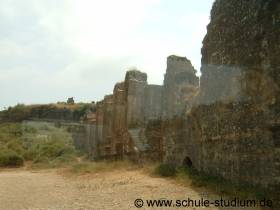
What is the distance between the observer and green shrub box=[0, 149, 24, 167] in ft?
95.7

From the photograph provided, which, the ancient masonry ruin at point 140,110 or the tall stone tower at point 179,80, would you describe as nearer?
the ancient masonry ruin at point 140,110

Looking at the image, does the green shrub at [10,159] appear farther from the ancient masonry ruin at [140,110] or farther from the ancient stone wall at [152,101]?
the ancient stone wall at [152,101]

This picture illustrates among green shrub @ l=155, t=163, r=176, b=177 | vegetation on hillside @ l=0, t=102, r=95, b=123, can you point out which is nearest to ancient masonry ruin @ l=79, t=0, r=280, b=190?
green shrub @ l=155, t=163, r=176, b=177

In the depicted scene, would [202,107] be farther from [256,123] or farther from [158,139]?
[158,139]

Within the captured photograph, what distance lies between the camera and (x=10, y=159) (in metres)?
29.4

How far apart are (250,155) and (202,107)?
3.43 m

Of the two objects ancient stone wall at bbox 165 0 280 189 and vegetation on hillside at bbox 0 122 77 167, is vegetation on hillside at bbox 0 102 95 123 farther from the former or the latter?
ancient stone wall at bbox 165 0 280 189

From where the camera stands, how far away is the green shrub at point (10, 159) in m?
29.2

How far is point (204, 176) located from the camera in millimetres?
11820

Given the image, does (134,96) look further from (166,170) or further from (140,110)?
(166,170)

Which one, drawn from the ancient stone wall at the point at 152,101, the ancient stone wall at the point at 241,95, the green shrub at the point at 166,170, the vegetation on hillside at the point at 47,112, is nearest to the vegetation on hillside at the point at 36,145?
the ancient stone wall at the point at 152,101

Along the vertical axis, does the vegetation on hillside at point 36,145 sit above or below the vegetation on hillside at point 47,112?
below

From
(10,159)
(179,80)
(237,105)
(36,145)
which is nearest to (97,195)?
(237,105)

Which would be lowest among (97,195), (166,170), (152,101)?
(97,195)
